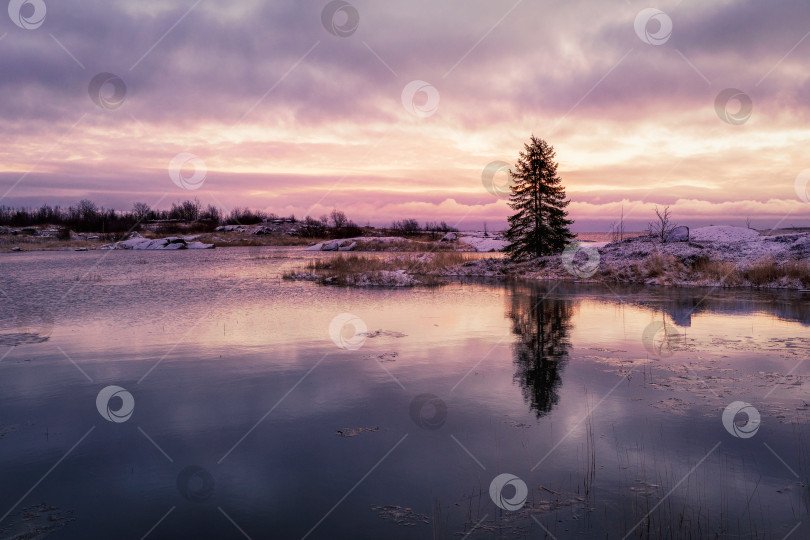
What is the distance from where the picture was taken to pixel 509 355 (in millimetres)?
13234

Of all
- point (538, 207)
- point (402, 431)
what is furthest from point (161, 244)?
point (402, 431)

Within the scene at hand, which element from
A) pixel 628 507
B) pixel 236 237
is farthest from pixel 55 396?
pixel 236 237

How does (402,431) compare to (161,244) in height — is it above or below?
below

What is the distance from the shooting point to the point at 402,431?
8023mm

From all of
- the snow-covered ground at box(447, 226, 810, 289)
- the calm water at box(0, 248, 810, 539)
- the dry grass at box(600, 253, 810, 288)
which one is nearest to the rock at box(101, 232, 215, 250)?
the snow-covered ground at box(447, 226, 810, 289)

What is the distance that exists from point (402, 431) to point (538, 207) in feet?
115

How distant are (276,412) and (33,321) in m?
14.2

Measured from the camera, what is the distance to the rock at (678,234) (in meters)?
41.6

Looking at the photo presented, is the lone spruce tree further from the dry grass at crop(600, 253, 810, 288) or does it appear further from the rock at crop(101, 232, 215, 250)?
the rock at crop(101, 232, 215, 250)

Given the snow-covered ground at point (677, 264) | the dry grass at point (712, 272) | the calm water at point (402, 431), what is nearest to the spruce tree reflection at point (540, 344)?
the calm water at point (402, 431)

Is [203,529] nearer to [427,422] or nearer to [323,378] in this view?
[427,422]

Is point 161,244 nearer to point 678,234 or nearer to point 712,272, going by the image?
point 678,234

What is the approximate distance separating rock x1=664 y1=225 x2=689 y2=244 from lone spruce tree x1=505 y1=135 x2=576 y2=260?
27.2 ft

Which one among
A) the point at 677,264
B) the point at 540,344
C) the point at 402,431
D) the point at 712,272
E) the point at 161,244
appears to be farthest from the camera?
the point at 161,244
